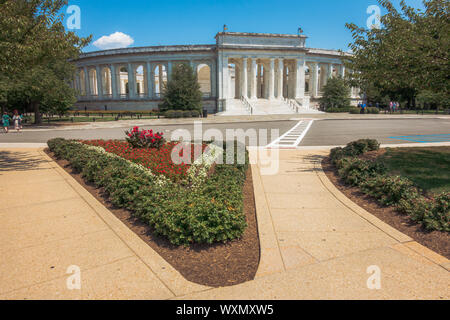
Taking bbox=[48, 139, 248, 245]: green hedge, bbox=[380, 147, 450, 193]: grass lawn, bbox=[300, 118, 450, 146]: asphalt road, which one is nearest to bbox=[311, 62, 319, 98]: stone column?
bbox=[300, 118, 450, 146]: asphalt road

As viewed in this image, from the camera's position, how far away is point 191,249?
474 centimetres

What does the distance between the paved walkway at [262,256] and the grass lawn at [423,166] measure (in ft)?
7.63

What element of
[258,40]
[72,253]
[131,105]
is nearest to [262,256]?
[72,253]

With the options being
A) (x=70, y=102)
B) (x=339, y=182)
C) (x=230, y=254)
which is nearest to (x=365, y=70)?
(x=339, y=182)

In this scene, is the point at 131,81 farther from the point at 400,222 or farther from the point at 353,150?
the point at 400,222

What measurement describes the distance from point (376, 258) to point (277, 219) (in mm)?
1990

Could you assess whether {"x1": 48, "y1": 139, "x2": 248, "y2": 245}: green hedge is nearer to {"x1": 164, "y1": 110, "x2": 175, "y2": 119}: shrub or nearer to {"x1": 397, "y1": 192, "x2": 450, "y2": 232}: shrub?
{"x1": 397, "y1": 192, "x2": 450, "y2": 232}: shrub

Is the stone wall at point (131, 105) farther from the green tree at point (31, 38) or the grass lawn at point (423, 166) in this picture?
the grass lawn at point (423, 166)

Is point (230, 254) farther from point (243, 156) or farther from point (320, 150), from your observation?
point (320, 150)

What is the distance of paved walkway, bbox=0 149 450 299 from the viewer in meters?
3.60

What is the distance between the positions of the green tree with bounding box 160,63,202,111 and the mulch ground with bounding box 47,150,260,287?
39.4 m

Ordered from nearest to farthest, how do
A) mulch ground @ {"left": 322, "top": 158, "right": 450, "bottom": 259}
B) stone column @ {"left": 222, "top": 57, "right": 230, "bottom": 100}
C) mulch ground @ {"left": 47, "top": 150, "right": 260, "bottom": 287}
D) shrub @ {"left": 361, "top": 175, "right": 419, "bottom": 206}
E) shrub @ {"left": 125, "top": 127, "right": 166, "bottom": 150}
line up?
mulch ground @ {"left": 47, "top": 150, "right": 260, "bottom": 287} < mulch ground @ {"left": 322, "top": 158, "right": 450, "bottom": 259} < shrub @ {"left": 361, "top": 175, "right": 419, "bottom": 206} < shrub @ {"left": 125, "top": 127, "right": 166, "bottom": 150} < stone column @ {"left": 222, "top": 57, "right": 230, "bottom": 100}
